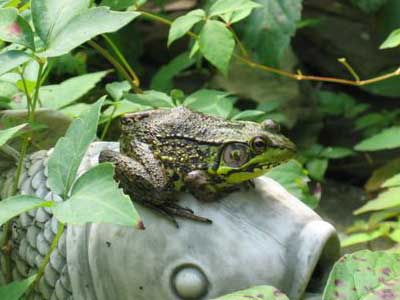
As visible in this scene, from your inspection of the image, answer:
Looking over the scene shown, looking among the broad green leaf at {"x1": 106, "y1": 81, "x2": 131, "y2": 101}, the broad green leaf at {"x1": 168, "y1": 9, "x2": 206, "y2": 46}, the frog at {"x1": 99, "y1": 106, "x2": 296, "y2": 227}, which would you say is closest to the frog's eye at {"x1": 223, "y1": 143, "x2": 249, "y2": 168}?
the frog at {"x1": 99, "y1": 106, "x2": 296, "y2": 227}

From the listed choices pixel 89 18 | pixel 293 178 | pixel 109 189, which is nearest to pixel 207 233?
pixel 109 189

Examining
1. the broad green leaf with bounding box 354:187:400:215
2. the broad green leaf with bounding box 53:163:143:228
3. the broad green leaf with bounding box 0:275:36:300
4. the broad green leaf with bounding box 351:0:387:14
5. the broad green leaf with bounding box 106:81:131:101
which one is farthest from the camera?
the broad green leaf with bounding box 351:0:387:14

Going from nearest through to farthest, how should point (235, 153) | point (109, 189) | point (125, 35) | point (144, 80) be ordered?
point (109, 189)
point (235, 153)
point (125, 35)
point (144, 80)

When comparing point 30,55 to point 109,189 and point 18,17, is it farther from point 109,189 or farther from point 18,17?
point 109,189

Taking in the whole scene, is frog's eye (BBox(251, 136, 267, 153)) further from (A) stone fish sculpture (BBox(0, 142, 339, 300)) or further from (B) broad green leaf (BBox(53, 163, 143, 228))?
(B) broad green leaf (BBox(53, 163, 143, 228))

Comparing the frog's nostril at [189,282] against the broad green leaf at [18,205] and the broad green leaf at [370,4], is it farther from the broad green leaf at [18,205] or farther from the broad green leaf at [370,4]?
the broad green leaf at [370,4]

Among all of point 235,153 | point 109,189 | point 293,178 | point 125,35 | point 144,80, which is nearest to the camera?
point 109,189

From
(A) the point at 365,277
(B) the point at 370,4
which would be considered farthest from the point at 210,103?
(B) the point at 370,4

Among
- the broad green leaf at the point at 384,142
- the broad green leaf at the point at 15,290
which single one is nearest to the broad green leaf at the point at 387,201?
the broad green leaf at the point at 384,142
